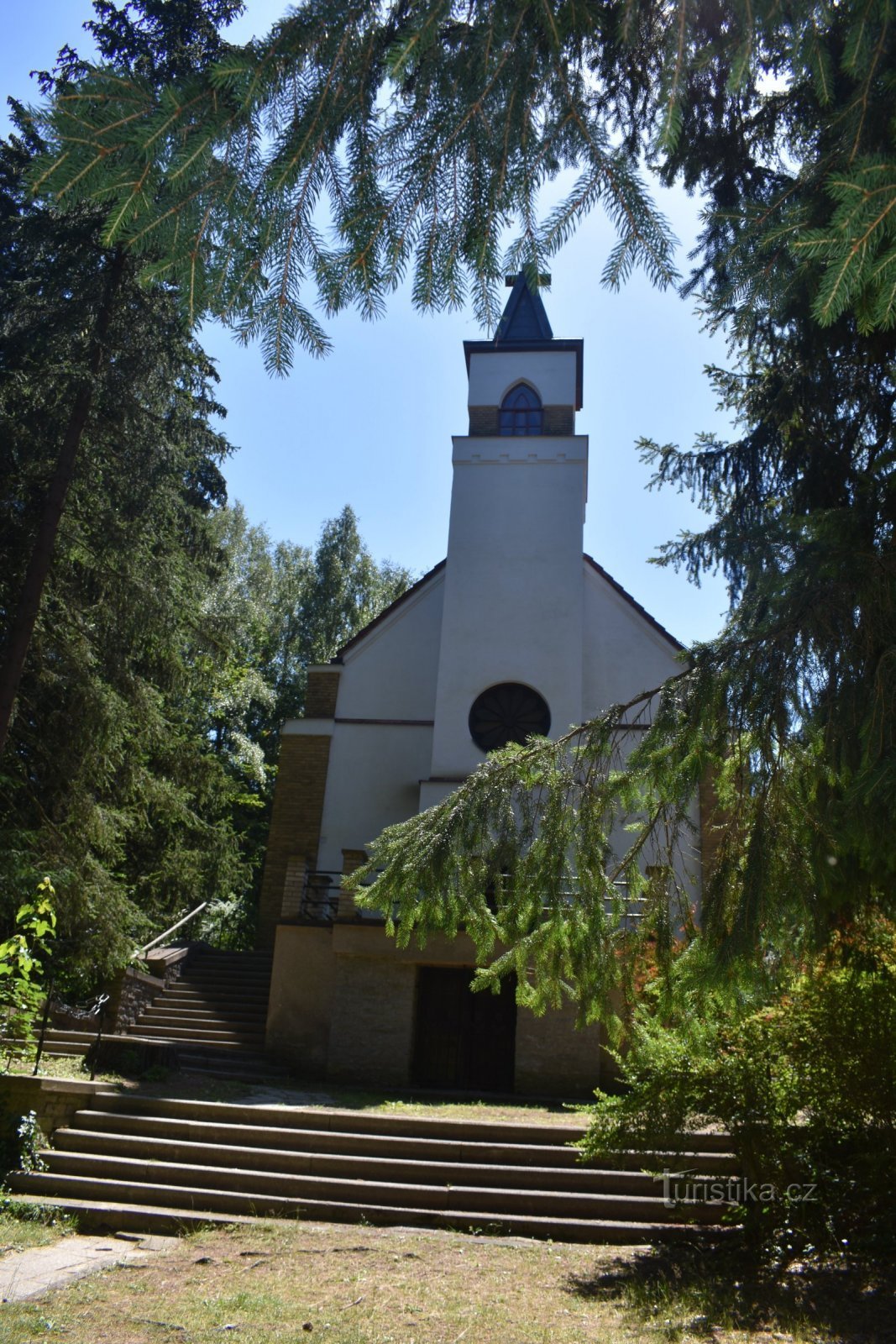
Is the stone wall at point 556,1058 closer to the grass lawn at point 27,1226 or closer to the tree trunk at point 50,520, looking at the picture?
the grass lawn at point 27,1226

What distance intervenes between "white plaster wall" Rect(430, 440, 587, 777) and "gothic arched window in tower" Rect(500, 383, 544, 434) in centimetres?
70

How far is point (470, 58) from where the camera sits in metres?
3.33

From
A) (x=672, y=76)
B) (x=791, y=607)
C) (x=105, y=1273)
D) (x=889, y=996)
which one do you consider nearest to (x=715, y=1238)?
(x=889, y=996)

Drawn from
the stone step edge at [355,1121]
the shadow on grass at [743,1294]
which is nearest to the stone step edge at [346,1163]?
the stone step edge at [355,1121]

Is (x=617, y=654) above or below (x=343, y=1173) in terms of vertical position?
above

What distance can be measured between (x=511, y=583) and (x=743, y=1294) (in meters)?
13.1

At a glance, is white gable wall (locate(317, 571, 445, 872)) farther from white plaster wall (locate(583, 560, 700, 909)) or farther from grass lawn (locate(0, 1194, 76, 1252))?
grass lawn (locate(0, 1194, 76, 1252))

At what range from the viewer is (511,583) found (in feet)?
57.9

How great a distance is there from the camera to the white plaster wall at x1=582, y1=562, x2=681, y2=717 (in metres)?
17.5

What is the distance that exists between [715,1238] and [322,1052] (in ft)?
24.3

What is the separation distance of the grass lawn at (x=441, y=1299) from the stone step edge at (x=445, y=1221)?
0.29 m

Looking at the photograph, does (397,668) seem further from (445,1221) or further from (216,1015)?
(445,1221)

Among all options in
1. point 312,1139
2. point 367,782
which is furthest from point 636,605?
point 312,1139

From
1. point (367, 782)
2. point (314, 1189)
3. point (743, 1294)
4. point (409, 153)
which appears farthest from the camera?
point (367, 782)
